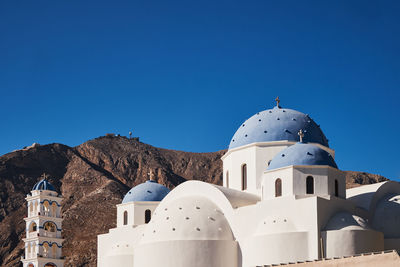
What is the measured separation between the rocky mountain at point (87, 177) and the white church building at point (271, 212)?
27.1m

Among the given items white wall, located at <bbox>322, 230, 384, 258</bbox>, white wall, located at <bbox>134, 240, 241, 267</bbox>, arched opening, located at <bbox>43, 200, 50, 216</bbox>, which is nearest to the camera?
white wall, located at <bbox>322, 230, 384, 258</bbox>

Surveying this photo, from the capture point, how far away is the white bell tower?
32.2m

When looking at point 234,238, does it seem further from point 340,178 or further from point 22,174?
point 22,174

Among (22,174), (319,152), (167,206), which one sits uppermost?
(22,174)

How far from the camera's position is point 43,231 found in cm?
3275

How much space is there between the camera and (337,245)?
2359 centimetres

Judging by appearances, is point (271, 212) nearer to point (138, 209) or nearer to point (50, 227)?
point (138, 209)

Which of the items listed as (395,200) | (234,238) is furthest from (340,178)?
(234,238)

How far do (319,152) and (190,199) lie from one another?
6.04m

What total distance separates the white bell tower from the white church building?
3357 millimetres

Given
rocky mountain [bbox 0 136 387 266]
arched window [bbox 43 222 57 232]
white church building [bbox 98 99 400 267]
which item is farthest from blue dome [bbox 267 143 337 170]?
rocky mountain [bbox 0 136 387 266]

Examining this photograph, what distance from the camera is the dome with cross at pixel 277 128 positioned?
97.0 feet

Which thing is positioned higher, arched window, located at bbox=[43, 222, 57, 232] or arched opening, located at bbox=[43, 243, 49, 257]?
arched window, located at bbox=[43, 222, 57, 232]

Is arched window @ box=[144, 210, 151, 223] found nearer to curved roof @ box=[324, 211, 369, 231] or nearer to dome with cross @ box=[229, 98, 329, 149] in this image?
dome with cross @ box=[229, 98, 329, 149]
